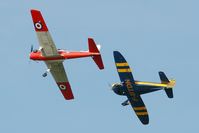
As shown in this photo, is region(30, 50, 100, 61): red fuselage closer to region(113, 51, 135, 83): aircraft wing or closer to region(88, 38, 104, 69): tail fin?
region(88, 38, 104, 69): tail fin

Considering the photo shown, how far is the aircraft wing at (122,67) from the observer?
344 feet

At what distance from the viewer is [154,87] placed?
103 m

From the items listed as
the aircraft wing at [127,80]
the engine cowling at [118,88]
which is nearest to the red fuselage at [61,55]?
the aircraft wing at [127,80]

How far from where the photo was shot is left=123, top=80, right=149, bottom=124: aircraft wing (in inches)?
4104

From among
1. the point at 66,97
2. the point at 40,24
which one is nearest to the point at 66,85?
the point at 66,97

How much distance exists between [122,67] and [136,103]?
3511 millimetres

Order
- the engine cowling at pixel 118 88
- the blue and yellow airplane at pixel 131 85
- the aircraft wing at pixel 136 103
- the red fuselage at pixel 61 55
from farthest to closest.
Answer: the engine cowling at pixel 118 88 < the aircraft wing at pixel 136 103 < the blue and yellow airplane at pixel 131 85 < the red fuselage at pixel 61 55

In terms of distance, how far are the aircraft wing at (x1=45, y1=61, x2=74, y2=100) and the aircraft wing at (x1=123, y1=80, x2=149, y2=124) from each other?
19.0 feet

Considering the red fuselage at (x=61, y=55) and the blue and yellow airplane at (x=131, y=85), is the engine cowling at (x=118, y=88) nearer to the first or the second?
the blue and yellow airplane at (x=131, y=85)

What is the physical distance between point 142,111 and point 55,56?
877 cm

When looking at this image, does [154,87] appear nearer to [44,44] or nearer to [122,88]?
[122,88]

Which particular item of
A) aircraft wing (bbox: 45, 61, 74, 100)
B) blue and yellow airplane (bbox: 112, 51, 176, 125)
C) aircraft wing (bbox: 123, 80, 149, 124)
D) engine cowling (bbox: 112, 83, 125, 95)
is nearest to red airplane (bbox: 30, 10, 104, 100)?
aircraft wing (bbox: 45, 61, 74, 100)

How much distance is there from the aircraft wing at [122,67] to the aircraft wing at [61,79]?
504 cm

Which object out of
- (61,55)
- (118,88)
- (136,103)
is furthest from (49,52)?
(136,103)
